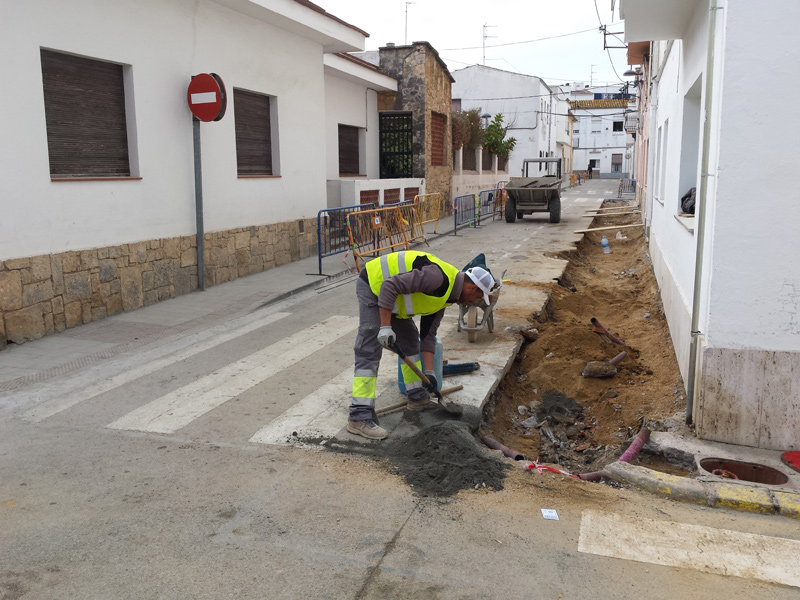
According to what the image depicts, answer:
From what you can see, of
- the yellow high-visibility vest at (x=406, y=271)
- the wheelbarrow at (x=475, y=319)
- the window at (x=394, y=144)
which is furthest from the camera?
the window at (x=394, y=144)

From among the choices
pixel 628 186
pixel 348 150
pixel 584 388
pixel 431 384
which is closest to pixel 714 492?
pixel 431 384

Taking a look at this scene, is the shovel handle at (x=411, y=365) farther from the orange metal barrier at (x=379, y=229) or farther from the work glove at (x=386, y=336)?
the orange metal barrier at (x=379, y=229)

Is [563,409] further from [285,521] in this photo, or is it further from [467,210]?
[467,210]

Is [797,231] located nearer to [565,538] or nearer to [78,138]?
[565,538]

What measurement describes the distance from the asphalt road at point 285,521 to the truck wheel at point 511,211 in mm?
17445

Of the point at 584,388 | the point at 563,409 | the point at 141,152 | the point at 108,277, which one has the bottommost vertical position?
the point at 563,409

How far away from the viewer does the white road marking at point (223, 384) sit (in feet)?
17.2

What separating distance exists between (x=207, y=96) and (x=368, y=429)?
6872 mm

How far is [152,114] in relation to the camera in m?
9.46

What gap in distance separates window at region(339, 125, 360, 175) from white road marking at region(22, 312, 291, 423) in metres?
11.5

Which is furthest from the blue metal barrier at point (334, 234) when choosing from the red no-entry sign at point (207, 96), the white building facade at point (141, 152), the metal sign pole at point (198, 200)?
the red no-entry sign at point (207, 96)

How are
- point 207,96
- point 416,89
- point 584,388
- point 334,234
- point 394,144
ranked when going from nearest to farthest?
point 584,388 < point 207,96 < point 334,234 < point 416,89 < point 394,144

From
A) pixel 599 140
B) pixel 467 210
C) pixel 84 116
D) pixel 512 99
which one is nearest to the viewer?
pixel 84 116

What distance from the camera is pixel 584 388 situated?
6.66 m
